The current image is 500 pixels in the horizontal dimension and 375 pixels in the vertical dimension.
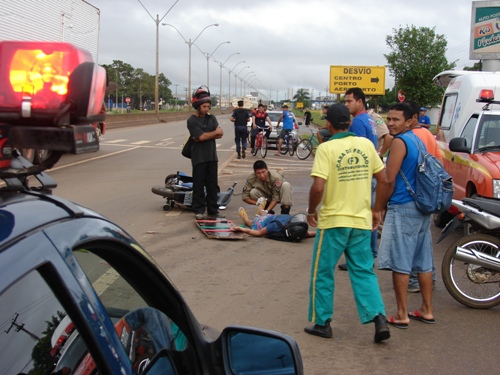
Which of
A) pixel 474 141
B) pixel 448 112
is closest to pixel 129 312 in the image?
pixel 474 141

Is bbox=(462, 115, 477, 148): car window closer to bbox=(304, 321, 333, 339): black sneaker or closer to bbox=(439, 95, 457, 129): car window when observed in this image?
bbox=(439, 95, 457, 129): car window

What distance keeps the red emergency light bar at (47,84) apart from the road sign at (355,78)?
2884 cm

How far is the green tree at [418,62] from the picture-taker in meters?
36.1

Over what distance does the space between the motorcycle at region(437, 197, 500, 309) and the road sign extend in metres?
24.1

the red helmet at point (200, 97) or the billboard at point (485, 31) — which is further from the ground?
the billboard at point (485, 31)

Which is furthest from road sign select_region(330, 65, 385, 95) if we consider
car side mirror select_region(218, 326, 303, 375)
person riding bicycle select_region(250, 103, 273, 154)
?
car side mirror select_region(218, 326, 303, 375)

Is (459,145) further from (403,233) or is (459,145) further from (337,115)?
(337,115)

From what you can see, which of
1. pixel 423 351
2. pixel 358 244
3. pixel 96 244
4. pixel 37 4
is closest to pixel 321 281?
pixel 358 244

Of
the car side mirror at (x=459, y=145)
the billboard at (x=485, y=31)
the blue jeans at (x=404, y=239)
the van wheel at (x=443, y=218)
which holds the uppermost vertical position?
the billboard at (x=485, y=31)

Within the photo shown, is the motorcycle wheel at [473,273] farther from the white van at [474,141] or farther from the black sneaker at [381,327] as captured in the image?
the white van at [474,141]

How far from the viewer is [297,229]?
930cm

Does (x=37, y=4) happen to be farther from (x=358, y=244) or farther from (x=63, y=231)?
(x=63, y=231)

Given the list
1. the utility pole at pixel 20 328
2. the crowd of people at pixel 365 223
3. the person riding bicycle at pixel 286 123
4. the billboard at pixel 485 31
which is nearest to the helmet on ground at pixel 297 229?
the crowd of people at pixel 365 223

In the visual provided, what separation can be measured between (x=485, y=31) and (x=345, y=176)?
86.8 ft
